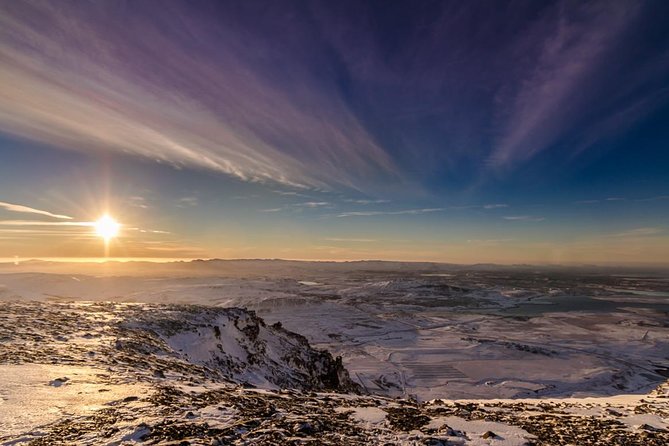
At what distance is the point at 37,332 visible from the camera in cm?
1434

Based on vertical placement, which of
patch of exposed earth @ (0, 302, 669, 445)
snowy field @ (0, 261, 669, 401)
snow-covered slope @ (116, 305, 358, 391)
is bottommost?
snowy field @ (0, 261, 669, 401)

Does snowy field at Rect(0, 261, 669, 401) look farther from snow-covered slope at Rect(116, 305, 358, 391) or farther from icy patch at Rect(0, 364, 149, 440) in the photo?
icy patch at Rect(0, 364, 149, 440)

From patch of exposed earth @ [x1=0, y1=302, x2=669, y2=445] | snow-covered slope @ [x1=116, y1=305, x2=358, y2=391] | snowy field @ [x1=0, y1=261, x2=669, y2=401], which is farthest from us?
snowy field @ [x1=0, y1=261, x2=669, y2=401]

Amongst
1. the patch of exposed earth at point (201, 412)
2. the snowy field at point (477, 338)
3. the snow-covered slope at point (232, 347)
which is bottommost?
the snowy field at point (477, 338)

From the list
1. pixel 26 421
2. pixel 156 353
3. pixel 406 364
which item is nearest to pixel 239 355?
pixel 156 353

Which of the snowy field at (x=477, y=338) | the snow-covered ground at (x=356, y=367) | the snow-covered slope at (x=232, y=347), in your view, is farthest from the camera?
the snowy field at (x=477, y=338)

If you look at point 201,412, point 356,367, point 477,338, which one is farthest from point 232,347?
point 477,338

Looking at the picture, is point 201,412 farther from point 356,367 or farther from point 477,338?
point 477,338

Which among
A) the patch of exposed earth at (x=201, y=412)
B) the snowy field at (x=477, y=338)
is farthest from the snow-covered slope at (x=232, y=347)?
the snowy field at (x=477, y=338)

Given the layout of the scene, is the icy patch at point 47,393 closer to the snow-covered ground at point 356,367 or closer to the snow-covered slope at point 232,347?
the snow-covered ground at point 356,367

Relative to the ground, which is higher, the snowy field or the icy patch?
the icy patch

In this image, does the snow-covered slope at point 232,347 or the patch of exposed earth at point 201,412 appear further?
the snow-covered slope at point 232,347

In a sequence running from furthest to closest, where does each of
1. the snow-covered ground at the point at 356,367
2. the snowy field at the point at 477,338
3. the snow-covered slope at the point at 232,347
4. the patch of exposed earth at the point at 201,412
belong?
the snowy field at the point at 477,338, the snow-covered slope at the point at 232,347, the snow-covered ground at the point at 356,367, the patch of exposed earth at the point at 201,412

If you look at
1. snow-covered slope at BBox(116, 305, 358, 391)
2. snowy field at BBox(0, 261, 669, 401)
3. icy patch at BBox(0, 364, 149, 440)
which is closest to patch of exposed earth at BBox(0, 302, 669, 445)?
icy patch at BBox(0, 364, 149, 440)
